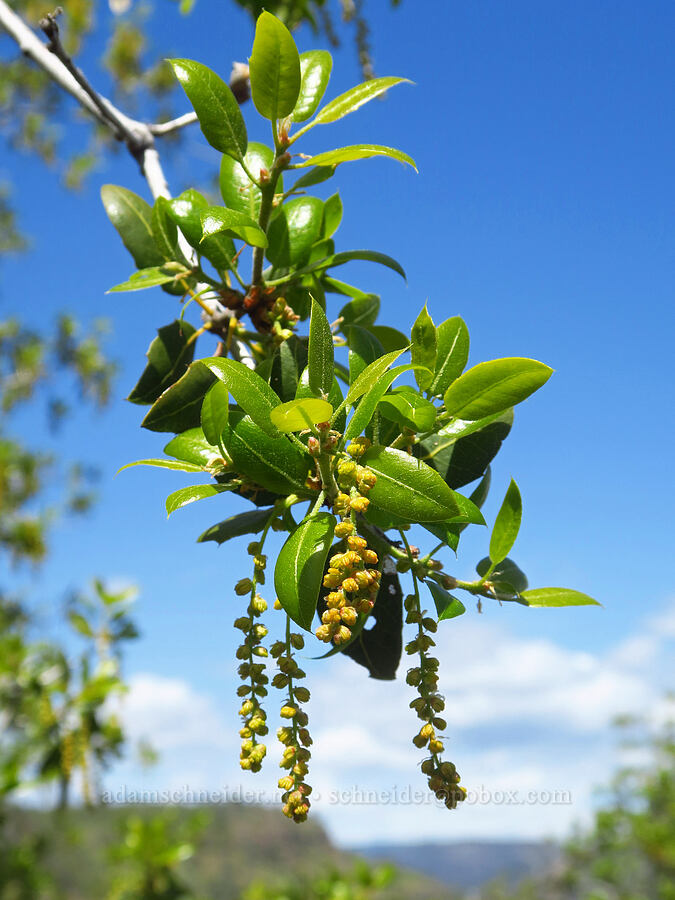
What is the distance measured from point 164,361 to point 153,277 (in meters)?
0.14

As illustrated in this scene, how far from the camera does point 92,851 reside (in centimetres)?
2395

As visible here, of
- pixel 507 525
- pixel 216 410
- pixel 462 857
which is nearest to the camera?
pixel 216 410

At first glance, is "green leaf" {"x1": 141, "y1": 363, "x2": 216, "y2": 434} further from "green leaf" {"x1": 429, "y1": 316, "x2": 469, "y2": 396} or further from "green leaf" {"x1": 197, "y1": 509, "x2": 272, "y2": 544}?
"green leaf" {"x1": 429, "y1": 316, "x2": 469, "y2": 396}

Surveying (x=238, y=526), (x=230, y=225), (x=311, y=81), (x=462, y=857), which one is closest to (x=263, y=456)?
(x=238, y=526)

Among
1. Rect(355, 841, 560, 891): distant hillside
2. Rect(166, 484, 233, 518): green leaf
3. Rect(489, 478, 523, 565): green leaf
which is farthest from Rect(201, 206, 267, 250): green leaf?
Rect(355, 841, 560, 891): distant hillside

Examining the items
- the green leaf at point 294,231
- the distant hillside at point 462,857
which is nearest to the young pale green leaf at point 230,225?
the green leaf at point 294,231

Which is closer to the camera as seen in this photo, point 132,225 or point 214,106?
point 214,106

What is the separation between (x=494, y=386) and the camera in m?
0.83

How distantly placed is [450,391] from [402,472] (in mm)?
132

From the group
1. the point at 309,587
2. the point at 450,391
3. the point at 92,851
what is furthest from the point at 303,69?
the point at 92,851

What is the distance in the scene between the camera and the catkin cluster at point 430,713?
772mm

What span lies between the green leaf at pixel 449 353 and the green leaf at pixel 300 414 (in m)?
0.22

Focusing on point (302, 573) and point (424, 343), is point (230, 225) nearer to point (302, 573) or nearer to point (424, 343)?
point (424, 343)

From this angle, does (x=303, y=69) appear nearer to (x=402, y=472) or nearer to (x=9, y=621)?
(x=402, y=472)
